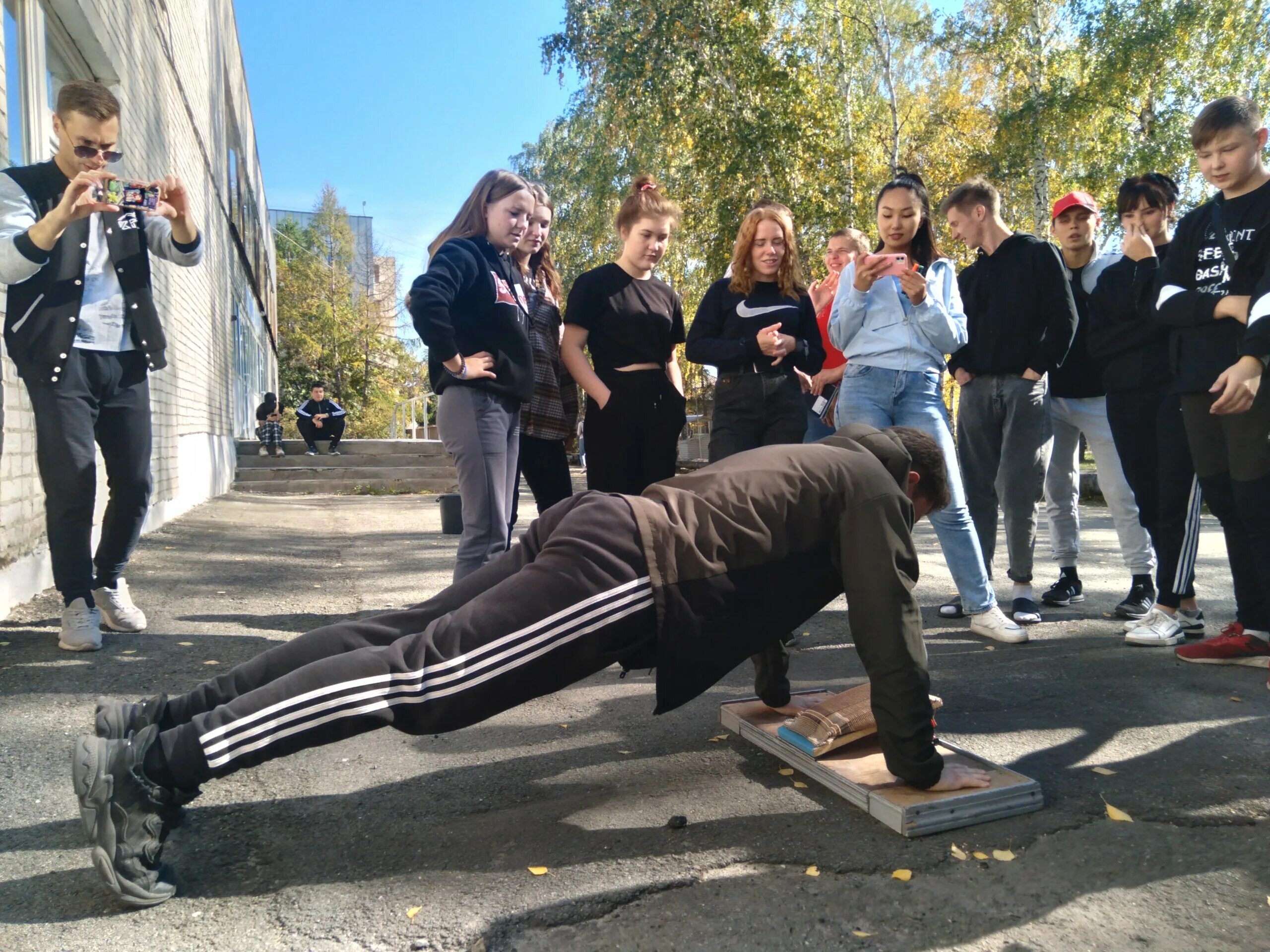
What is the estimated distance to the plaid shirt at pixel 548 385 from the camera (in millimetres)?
4410

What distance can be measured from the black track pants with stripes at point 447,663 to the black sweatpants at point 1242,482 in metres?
2.60

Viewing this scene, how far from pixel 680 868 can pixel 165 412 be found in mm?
8768

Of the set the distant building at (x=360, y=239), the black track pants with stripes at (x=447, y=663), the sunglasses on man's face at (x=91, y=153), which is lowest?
the black track pants with stripes at (x=447, y=663)

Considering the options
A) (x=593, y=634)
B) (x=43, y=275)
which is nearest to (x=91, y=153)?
(x=43, y=275)

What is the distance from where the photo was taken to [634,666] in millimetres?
2330

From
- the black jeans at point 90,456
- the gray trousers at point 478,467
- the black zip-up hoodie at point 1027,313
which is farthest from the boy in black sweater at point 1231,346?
the black jeans at point 90,456

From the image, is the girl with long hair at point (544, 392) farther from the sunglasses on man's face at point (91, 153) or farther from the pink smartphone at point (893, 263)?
the sunglasses on man's face at point (91, 153)

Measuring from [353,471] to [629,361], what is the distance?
13507mm

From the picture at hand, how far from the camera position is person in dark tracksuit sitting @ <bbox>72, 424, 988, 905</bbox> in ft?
6.43

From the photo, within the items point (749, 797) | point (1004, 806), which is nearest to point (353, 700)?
point (749, 797)

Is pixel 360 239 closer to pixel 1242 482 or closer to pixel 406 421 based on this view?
pixel 406 421

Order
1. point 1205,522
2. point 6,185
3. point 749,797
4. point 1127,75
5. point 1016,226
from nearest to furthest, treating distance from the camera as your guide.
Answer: point 749,797
point 6,185
point 1205,522
point 1127,75
point 1016,226

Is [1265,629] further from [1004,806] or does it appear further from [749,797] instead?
[749,797]

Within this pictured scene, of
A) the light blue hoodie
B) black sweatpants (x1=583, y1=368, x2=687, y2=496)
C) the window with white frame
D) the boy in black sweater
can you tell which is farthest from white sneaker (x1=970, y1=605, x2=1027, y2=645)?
the window with white frame
